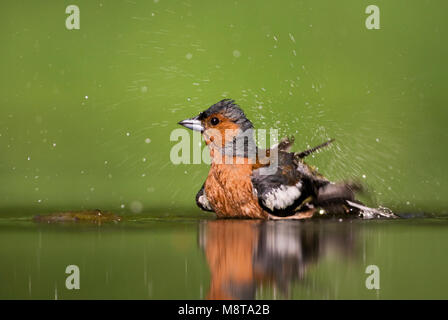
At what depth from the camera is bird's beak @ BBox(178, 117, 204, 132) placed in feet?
23.2

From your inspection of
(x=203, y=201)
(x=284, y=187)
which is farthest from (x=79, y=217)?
(x=284, y=187)

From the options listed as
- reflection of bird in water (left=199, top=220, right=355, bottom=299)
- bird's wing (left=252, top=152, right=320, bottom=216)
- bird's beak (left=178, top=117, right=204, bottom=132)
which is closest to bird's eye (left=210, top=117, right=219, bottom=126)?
bird's beak (left=178, top=117, right=204, bottom=132)

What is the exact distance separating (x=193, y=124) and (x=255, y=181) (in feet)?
3.20

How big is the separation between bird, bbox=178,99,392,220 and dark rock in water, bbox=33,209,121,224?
1067 millimetres

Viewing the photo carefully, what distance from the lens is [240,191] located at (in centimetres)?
A: 666

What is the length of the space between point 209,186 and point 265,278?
353 centimetres

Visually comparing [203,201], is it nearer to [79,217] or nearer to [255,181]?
[255,181]

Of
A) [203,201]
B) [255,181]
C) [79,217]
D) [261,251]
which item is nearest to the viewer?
[261,251]

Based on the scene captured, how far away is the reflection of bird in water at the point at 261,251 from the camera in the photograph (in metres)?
3.28

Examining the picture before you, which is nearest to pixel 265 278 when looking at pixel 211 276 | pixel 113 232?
pixel 211 276

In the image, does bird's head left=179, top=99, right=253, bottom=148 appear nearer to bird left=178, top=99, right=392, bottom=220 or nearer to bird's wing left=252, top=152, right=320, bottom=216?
bird left=178, top=99, right=392, bottom=220

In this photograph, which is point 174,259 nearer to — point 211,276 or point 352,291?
point 211,276

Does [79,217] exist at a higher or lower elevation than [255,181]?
lower

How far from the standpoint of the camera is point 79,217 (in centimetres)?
655
